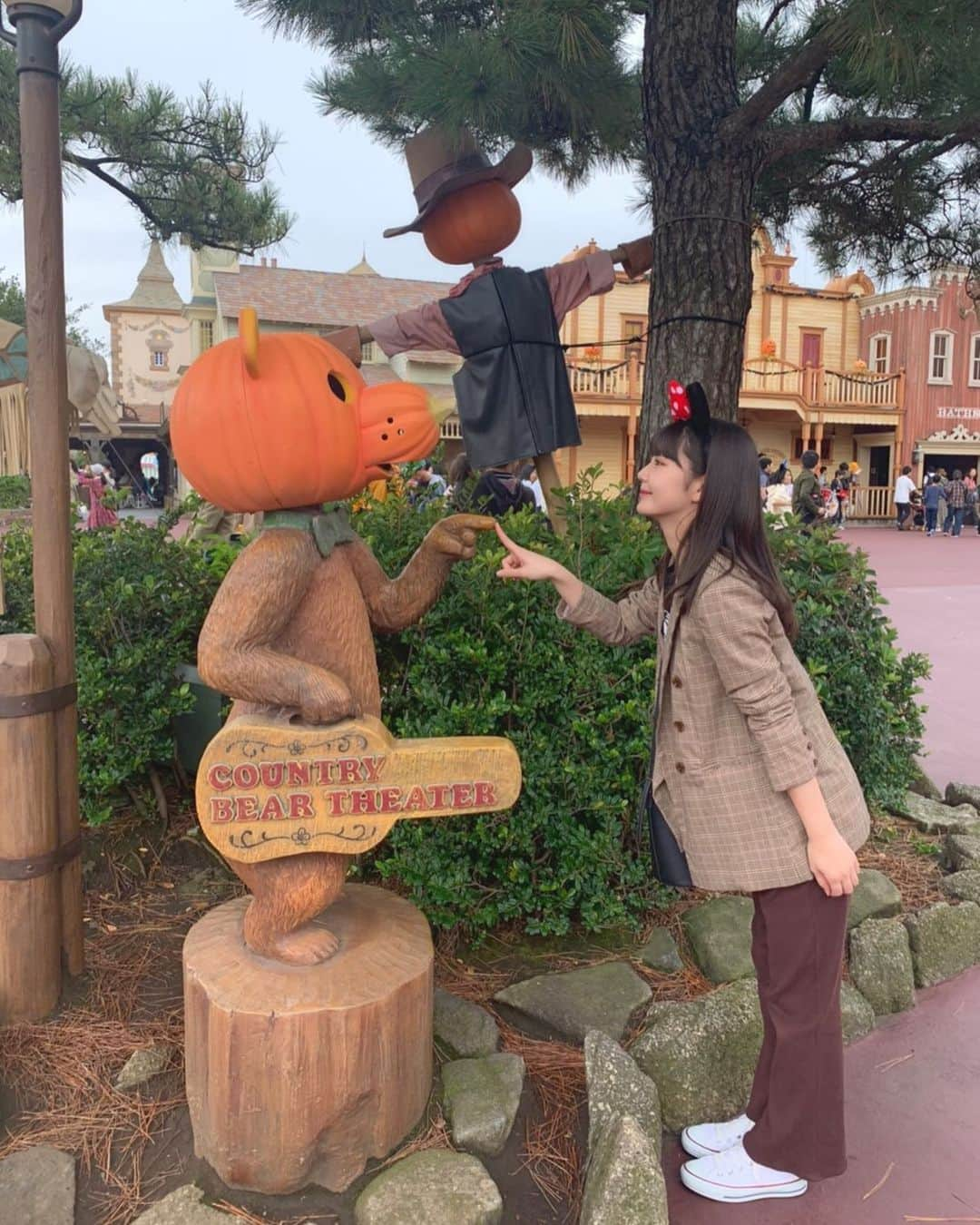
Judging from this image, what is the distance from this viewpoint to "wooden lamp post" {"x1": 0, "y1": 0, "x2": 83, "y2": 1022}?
6.83ft

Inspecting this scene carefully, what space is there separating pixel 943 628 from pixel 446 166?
21.6 ft

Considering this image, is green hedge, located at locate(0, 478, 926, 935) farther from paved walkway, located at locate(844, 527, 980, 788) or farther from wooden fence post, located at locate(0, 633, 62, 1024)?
paved walkway, located at locate(844, 527, 980, 788)

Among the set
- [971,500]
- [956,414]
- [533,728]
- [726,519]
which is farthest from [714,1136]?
[956,414]

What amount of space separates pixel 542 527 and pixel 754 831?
4.34 ft

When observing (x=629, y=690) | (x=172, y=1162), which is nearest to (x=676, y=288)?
(x=629, y=690)

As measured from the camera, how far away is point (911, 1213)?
5.73 feet

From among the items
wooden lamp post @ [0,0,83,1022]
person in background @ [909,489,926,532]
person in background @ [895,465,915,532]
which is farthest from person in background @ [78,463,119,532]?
person in background @ [909,489,926,532]

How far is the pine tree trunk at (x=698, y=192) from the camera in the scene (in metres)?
3.11

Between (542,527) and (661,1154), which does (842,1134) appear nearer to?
(661,1154)

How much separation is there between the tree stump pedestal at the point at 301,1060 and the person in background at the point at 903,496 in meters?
19.0

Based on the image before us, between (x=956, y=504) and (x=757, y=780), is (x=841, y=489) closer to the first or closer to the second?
(x=956, y=504)

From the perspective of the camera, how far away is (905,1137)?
6.44ft

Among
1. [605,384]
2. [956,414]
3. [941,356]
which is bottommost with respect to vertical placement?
[956,414]

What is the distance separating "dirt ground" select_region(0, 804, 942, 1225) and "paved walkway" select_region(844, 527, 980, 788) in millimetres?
1977
